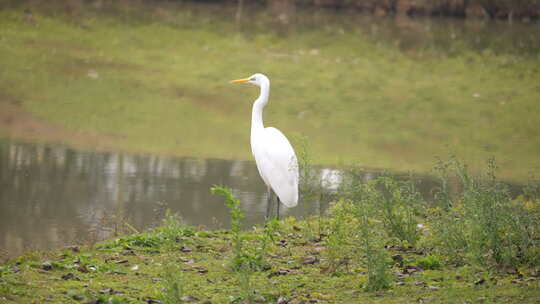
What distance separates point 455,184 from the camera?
1081 centimetres

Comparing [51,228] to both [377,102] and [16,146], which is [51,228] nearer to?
[16,146]

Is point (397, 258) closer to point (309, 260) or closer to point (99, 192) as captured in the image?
point (309, 260)

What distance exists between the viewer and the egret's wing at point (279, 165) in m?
7.89

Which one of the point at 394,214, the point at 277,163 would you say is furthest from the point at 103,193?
the point at 394,214

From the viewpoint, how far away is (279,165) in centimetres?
802

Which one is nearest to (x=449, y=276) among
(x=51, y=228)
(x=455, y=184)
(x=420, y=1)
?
(x=51, y=228)

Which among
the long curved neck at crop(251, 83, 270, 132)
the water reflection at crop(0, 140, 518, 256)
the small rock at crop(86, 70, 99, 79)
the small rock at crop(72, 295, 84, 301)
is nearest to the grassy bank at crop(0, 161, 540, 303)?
the small rock at crop(72, 295, 84, 301)

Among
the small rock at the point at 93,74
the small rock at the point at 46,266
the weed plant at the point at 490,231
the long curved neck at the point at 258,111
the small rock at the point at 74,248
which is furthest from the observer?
→ the small rock at the point at 93,74

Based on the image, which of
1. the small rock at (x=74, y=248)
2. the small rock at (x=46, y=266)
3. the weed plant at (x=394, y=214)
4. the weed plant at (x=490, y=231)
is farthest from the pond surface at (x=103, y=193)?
the weed plant at (x=490, y=231)

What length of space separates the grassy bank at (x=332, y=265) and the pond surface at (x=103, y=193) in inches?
28.0

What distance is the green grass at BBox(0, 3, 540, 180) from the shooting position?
40.3ft

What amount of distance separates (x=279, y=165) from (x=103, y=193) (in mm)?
2233

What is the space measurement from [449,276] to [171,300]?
2.22 m

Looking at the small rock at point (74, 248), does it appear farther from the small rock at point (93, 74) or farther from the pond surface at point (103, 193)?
the small rock at point (93, 74)
